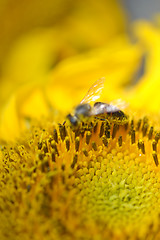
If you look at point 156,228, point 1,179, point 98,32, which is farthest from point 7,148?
point 98,32

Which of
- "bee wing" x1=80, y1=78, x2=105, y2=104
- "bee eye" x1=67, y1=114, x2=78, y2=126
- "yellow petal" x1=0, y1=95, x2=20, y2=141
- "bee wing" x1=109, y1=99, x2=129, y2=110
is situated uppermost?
"yellow petal" x1=0, y1=95, x2=20, y2=141

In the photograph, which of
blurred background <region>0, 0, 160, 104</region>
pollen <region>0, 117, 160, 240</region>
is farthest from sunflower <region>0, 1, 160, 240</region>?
blurred background <region>0, 0, 160, 104</region>

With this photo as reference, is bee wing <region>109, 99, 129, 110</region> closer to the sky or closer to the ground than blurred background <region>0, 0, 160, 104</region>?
closer to the ground

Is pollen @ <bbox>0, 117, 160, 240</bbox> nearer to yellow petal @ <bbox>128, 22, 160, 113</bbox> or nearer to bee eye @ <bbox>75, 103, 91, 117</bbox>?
bee eye @ <bbox>75, 103, 91, 117</bbox>

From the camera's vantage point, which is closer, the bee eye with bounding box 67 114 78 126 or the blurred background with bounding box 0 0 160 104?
the bee eye with bounding box 67 114 78 126

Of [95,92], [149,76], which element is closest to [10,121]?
[95,92]

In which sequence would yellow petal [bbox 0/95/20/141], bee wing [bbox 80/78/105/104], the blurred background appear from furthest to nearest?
the blurred background < yellow petal [bbox 0/95/20/141] < bee wing [bbox 80/78/105/104]
